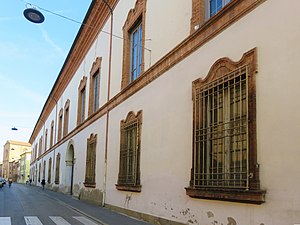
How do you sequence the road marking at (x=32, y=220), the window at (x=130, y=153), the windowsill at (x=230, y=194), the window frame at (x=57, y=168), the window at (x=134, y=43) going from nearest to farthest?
the windowsill at (x=230, y=194)
the road marking at (x=32, y=220)
the window at (x=130, y=153)
the window at (x=134, y=43)
the window frame at (x=57, y=168)

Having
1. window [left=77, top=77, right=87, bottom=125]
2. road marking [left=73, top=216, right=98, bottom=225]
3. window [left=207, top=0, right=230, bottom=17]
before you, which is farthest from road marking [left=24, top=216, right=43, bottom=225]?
window [left=77, top=77, right=87, bottom=125]

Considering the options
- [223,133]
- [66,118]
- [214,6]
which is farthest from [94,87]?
[223,133]

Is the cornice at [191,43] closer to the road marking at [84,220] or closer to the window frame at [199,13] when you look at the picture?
the window frame at [199,13]

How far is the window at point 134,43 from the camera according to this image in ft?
41.9

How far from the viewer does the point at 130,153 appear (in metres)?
12.7

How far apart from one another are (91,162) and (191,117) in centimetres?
1073

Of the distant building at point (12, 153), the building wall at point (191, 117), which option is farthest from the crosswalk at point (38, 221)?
the distant building at point (12, 153)

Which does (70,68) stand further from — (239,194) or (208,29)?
(239,194)

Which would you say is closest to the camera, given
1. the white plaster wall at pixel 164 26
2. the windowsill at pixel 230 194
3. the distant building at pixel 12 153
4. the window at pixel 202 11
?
the windowsill at pixel 230 194

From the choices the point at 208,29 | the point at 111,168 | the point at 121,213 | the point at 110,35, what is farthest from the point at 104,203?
the point at 208,29

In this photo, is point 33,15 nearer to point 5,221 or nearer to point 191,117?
point 5,221

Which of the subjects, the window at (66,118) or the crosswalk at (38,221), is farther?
the window at (66,118)

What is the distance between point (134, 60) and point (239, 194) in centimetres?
829

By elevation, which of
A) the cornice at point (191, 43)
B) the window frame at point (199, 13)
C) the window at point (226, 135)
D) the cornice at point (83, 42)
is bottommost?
the window at point (226, 135)
